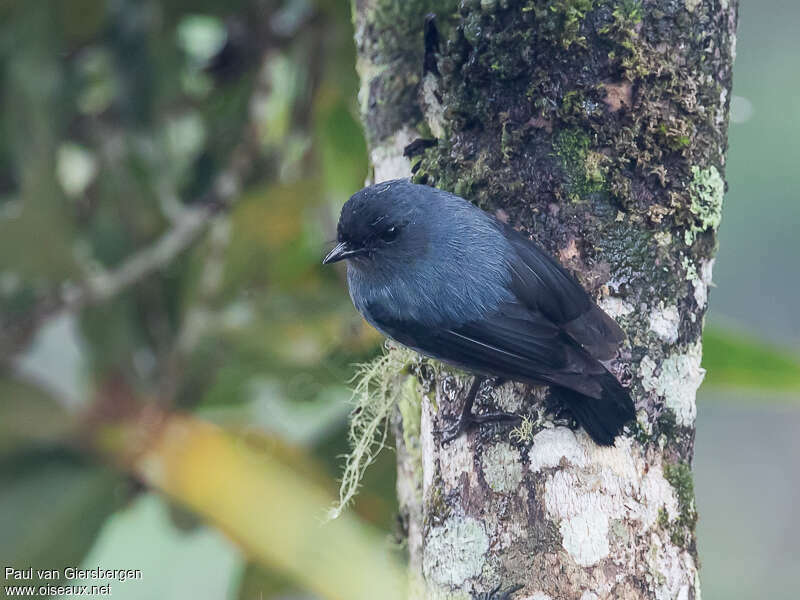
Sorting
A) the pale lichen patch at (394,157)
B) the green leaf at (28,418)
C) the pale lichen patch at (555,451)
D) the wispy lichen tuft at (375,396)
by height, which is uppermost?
the pale lichen patch at (394,157)

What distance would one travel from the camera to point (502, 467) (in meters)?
1.71

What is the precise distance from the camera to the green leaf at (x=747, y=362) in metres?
2.93

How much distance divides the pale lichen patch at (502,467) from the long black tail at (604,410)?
5.6 inches

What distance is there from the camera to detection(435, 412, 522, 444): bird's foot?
1.76 metres

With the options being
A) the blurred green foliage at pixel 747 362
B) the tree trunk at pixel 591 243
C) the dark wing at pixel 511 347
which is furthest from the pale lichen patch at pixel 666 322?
the blurred green foliage at pixel 747 362

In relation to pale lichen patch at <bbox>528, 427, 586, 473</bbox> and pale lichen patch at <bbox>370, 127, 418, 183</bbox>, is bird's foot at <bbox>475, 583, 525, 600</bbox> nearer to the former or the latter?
pale lichen patch at <bbox>528, 427, 586, 473</bbox>

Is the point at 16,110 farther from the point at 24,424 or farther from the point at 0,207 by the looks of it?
the point at 24,424

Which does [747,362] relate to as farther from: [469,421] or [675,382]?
[469,421]

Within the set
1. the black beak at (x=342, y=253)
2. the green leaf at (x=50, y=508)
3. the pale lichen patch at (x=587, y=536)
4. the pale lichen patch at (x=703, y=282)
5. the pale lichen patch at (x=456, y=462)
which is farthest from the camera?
the green leaf at (x=50, y=508)

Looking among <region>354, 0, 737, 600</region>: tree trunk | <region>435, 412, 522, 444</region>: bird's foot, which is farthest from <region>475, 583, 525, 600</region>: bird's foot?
<region>435, 412, 522, 444</region>: bird's foot

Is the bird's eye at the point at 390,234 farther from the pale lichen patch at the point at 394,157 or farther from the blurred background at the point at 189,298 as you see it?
the blurred background at the point at 189,298

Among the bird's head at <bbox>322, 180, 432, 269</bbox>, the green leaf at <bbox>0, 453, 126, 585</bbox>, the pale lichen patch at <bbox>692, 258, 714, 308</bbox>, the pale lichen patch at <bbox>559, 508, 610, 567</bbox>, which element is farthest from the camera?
the green leaf at <bbox>0, 453, 126, 585</bbox>

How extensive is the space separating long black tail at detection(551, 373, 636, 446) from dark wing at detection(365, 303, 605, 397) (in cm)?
2

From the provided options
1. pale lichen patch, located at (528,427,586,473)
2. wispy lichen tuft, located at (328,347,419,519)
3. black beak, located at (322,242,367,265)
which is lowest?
wispy lichen tuft, located at (328,347,419,519)
